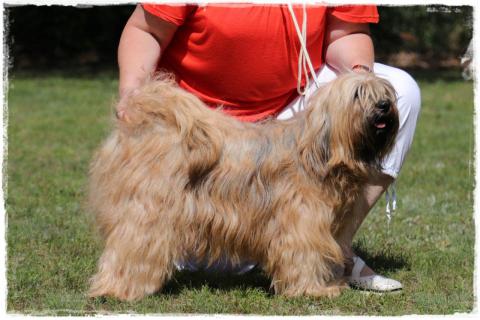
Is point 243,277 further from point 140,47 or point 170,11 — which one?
point 170,11

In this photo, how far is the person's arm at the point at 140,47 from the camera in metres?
3.97

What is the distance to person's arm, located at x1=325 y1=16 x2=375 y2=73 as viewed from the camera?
423cm

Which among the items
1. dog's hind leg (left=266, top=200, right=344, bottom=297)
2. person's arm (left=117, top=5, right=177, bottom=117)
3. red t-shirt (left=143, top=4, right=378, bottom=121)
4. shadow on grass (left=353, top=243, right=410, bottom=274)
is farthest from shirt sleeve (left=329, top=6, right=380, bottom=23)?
shadow on grass (left=353, top=243, right=410, bottom=274)

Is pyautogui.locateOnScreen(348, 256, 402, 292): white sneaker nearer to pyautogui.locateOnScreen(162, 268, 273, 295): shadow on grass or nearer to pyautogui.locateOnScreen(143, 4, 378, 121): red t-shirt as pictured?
pyautogui.locateOnScreen(162, 268, 273, 295): shadow on grass

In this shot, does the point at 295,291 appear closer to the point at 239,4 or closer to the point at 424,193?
the point at 239,4

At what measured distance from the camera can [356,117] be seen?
3.52 m

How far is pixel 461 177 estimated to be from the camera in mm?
6762

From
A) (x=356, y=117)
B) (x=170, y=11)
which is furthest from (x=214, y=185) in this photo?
(x=170, y=11)

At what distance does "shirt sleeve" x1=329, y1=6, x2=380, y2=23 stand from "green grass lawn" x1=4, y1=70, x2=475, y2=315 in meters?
1.33

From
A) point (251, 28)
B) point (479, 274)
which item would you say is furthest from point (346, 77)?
point (479, 274)

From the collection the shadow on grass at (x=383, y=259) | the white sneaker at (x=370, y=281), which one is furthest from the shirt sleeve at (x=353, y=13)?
the shadow on grass at (x=383, y=259)

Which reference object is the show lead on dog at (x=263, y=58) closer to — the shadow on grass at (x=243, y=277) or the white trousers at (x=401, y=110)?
the white trousers at (x=401, y=110)

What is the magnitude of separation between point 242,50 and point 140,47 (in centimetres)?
53

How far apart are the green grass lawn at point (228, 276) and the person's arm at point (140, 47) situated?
214 millimetres
